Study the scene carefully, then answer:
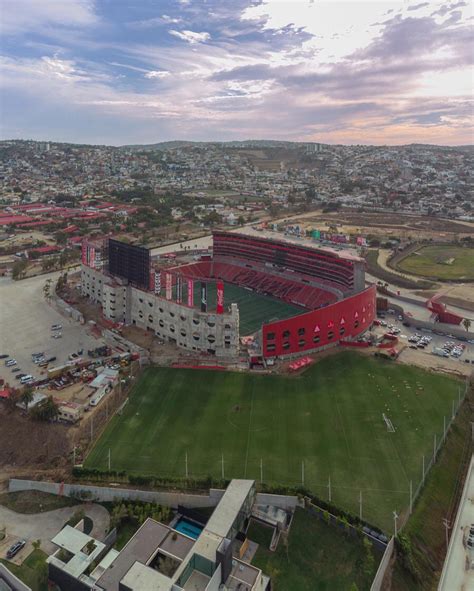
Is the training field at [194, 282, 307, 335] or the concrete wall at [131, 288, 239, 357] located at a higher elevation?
Result: the concrete wall at [131, 288, 239, 357]

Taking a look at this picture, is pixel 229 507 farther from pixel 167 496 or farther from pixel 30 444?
pixel 30 444

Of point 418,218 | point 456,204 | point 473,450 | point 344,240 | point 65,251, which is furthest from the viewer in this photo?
point 456,204

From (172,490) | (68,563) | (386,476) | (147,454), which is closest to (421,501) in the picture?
(386,476)

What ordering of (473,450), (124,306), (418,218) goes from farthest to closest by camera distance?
1. (418,218)
2. (124,306)
3. (473,450)

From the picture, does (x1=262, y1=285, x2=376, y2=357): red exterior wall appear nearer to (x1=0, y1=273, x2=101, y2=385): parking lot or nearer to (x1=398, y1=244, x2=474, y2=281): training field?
(x1=0, y1=273, x2=101, y2=385): parking lot

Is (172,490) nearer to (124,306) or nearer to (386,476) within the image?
(386,476)

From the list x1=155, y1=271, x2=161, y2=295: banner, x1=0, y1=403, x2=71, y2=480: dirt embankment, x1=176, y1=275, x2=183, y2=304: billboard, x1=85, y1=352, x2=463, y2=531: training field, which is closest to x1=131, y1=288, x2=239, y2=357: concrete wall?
x1=155, y1=271, x2=161, y2=295: banner
